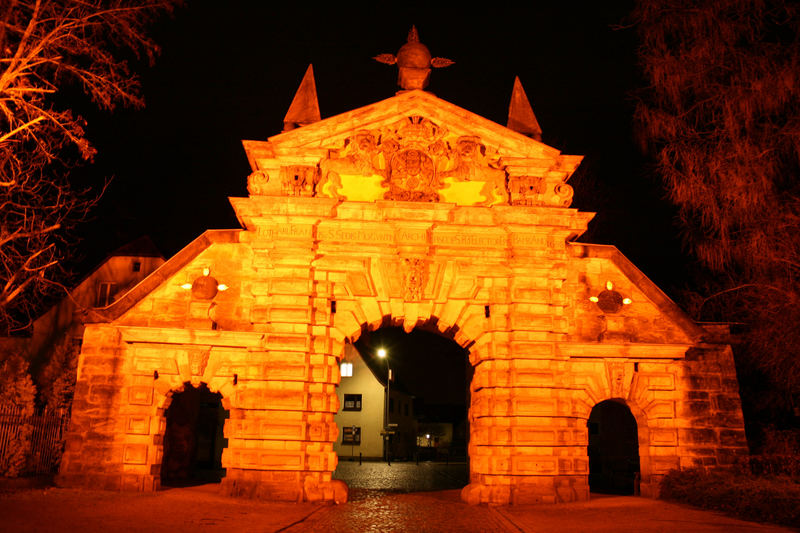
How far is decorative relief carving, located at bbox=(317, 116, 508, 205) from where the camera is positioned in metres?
17.7

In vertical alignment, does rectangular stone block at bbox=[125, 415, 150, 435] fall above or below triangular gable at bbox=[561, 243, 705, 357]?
below

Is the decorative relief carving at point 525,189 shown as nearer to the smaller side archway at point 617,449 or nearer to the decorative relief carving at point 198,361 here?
the decorative relief carving at point 198,361

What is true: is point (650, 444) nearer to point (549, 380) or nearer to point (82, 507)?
point (549, 380)

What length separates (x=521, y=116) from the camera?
19.0 m

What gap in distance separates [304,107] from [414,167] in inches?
138

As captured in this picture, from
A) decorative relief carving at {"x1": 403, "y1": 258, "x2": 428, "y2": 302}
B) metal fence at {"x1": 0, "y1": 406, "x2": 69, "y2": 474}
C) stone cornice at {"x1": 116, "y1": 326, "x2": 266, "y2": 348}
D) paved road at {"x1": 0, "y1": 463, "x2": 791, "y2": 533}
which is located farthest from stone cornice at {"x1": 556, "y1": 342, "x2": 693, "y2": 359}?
metal fence at {"x1": 0, "y1": 406, "x2": 69, "y2": 474}

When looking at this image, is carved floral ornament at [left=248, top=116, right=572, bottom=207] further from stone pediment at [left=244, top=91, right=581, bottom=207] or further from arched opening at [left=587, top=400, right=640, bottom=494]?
arched opening at [left=587, top=400, right=640, bottom=494]

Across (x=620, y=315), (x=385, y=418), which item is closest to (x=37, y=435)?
(x=620, y=315)

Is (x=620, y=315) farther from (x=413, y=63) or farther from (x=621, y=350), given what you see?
(x=413, y=63)

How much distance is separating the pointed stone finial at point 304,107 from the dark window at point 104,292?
17712mm

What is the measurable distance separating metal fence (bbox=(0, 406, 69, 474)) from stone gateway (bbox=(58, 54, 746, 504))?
5.09 feet

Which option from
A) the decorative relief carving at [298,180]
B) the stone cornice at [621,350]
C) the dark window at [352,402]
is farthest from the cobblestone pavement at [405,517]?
the dark window at [352,402]

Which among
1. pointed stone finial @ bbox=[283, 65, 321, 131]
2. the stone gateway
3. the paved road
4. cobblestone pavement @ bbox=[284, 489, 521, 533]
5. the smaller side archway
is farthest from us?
the smaller side archway

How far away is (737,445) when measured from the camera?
17547 mm
